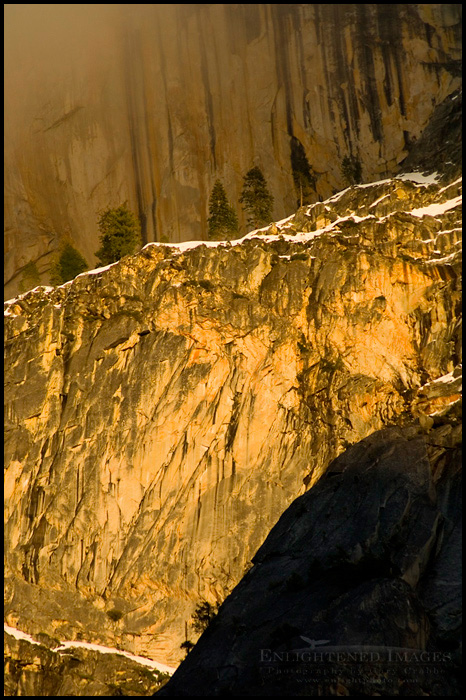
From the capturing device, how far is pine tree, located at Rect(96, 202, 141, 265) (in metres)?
61.7

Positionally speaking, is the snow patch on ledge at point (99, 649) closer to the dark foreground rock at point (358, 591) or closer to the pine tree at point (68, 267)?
the dark foreground rock at point (358, 591)

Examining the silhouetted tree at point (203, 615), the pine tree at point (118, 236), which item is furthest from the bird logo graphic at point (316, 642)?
the pine tree at point (118, 236)

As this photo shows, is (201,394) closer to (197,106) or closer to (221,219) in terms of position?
(221,219)

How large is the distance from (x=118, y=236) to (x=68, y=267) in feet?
14.2

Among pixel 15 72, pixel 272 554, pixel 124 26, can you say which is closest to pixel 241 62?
pixel 124 26

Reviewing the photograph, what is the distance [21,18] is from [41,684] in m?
56.7

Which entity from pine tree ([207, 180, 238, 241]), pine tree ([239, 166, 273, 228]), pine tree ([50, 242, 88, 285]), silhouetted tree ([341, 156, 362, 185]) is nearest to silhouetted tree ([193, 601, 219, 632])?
pine tree ([207, 180, 238, 241])

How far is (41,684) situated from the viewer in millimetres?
45031

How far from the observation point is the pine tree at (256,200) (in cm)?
6322

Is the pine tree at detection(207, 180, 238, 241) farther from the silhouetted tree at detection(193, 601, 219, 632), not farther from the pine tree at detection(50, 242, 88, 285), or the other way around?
the silhouetted tree at detection(193, 601, 219, 632)

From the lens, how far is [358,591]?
113ft

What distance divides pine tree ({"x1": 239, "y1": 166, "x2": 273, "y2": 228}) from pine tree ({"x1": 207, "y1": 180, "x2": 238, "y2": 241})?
4.58ft

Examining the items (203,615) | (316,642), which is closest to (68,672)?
(203,615)

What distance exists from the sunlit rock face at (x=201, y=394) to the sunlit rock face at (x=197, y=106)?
45.8 feet
